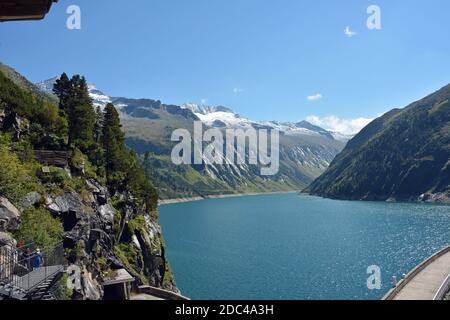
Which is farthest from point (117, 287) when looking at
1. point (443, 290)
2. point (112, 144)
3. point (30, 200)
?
point (443, 290)

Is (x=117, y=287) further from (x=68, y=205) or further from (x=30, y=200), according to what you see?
(x=30, y=200)

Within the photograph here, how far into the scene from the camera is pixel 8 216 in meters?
34.2

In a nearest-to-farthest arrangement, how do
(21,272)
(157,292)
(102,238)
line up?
(21,272), (157,292), (102,238)

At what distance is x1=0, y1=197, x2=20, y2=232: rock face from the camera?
3322 cm

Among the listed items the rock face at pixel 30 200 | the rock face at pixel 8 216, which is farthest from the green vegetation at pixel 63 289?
the rock face at pixel 30 200

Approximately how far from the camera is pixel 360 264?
96.6 m

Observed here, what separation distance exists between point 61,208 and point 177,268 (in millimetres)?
59071

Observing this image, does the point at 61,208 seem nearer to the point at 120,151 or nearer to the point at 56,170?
the point at 56,170

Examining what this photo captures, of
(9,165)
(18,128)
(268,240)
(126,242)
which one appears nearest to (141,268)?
(126,242)

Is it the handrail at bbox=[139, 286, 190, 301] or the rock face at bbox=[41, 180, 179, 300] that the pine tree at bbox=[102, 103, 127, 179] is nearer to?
the rock face at bbox=[41, 180, 179, 300]

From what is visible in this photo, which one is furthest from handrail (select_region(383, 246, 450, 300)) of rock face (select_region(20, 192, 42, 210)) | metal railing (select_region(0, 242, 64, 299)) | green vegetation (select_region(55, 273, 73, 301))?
rock face (select_region(20, 192, 42, 210))

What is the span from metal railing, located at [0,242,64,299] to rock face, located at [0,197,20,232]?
590cm

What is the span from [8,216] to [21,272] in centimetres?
1109
